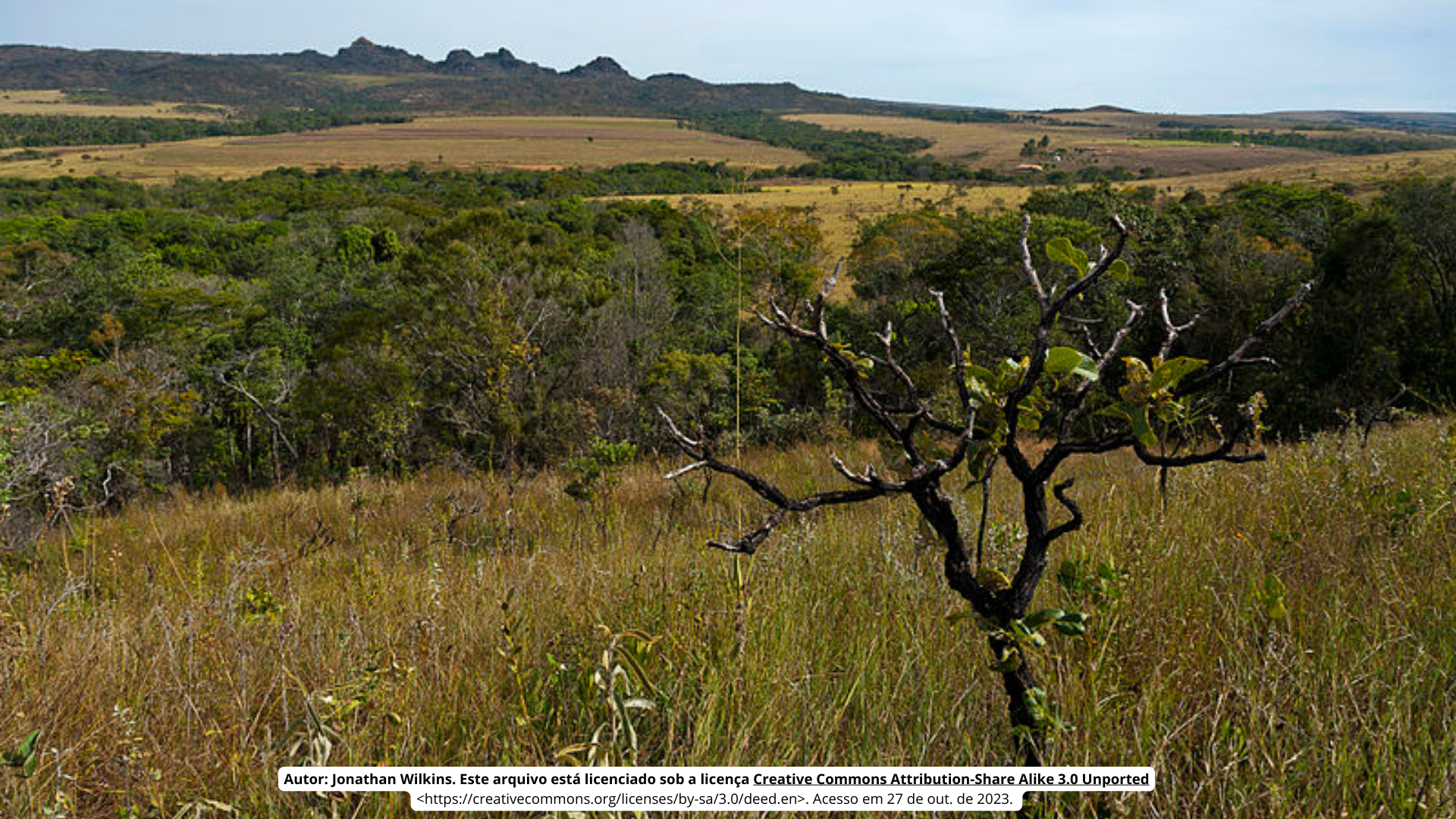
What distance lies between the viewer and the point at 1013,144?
3366 inches

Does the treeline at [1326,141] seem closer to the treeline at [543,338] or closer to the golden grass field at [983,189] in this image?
the golden grass field at [983,189]

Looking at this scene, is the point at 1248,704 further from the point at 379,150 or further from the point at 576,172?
the point at 379,150

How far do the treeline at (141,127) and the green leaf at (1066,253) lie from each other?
6174 inches

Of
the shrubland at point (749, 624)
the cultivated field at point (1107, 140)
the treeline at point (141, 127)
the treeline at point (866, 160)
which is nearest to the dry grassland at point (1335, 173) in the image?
the cultivated field at point (1107, 140)

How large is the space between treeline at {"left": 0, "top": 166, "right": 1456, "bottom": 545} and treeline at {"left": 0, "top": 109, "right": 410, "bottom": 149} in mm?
123624

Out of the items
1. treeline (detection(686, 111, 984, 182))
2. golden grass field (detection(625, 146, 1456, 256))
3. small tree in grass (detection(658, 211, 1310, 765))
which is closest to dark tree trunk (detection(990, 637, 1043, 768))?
small tree in grass (detection(658, 211, 1310, 765))

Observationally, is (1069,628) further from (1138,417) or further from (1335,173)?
(1335,173)

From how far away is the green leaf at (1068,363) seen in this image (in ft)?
3.85

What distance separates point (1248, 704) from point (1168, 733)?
17 centimetres

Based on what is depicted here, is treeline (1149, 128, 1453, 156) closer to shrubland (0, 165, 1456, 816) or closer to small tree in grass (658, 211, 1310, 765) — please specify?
shrubland (0, 165, 1456, 816)

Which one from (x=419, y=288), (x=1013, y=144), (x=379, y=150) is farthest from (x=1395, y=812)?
(x=379, y=150)

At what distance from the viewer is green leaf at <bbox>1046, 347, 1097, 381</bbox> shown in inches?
46.3

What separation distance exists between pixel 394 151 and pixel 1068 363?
126276mm

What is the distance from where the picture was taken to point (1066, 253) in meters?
1.16
